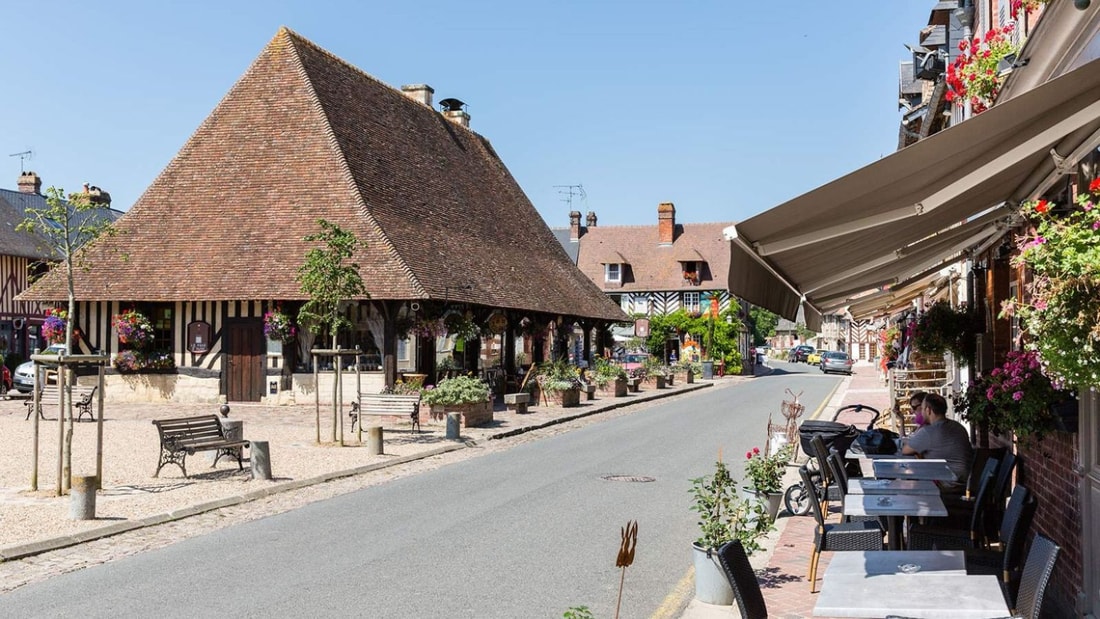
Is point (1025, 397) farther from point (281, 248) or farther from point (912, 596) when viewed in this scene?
point (281, 248)

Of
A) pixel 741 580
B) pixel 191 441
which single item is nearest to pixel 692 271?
pixel 191 441

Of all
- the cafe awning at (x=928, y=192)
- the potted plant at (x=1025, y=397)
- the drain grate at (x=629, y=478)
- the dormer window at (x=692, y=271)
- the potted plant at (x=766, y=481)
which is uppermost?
the dormer window at (x=692, y=271)

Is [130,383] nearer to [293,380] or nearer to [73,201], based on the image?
[293,380]

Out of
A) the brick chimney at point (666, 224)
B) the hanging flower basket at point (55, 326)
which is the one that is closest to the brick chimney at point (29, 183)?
the hanging flower basket at point (55, 326)

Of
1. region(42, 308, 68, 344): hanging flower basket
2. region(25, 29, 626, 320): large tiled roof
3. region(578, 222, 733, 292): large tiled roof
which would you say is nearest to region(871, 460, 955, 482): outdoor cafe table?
region(25, 29, 626, 320): large tiled roof

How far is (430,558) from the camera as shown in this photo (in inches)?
312

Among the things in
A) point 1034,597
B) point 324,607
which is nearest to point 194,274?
point 324,607

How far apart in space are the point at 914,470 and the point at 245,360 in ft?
62.2

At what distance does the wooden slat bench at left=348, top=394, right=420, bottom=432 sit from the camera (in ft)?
60.3

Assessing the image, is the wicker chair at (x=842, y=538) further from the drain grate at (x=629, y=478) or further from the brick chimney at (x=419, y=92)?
the brick chimney at (x=419, y=92)

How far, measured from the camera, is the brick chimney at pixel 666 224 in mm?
55812

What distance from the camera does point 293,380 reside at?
23.5m

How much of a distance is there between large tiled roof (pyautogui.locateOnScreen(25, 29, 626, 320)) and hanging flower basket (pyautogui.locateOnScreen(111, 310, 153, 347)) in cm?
52

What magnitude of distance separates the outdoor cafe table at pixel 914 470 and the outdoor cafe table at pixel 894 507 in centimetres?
65
